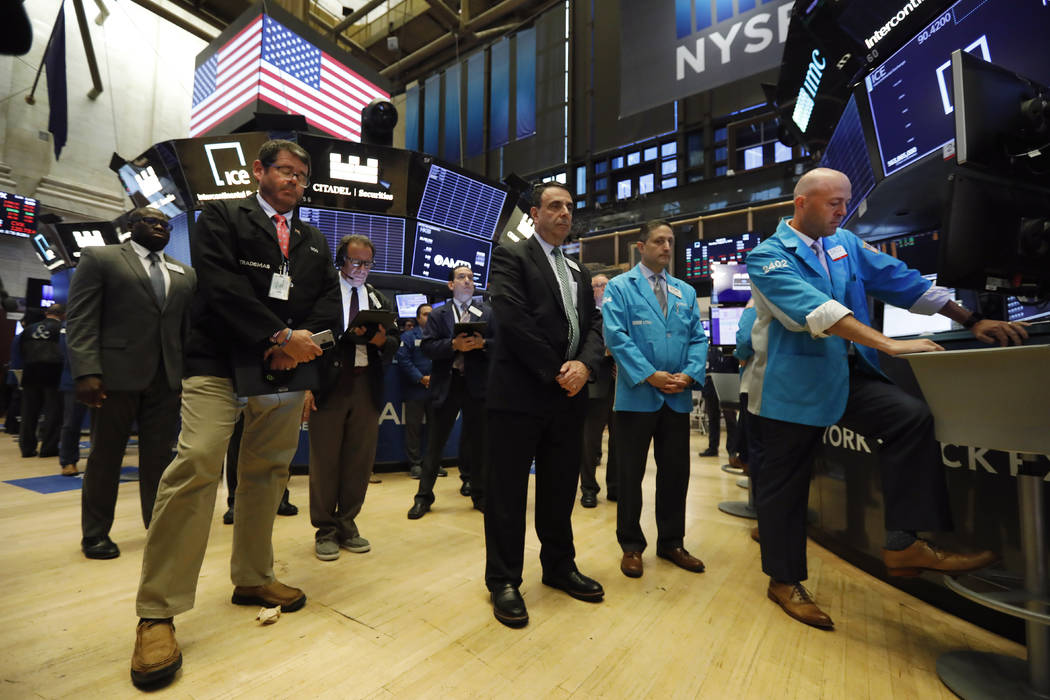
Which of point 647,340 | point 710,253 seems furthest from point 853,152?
point 710,253

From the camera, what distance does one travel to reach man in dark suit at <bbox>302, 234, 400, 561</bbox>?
2.56 m

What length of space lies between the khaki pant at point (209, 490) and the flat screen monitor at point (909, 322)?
3579mm

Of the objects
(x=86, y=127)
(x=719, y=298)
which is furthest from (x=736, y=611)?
(x=86, y=127)

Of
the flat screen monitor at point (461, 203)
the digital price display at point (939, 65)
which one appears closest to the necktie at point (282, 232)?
the digital price display at point (939, 65)

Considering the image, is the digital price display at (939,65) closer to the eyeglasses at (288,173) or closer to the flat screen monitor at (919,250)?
the flat screen monitor at (919,250)

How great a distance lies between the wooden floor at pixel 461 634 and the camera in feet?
4.62

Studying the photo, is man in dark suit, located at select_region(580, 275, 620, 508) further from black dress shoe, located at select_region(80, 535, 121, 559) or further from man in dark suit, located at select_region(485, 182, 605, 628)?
black dress shoe, located at select_region(80, 535, 121, 559)

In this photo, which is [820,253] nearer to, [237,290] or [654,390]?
[654,390]

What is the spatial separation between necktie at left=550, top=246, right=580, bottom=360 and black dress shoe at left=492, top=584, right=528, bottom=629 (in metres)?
0.94

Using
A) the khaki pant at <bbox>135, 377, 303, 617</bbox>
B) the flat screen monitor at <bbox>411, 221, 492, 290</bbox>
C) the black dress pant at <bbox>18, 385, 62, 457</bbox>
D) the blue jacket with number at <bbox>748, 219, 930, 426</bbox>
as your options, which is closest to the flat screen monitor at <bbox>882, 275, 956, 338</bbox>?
the blue jacket with number at <bbox>748, 219, 930, 426</bbox>

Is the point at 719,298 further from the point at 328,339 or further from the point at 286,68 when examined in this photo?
the point at 286,68

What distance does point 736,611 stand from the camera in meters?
1.95

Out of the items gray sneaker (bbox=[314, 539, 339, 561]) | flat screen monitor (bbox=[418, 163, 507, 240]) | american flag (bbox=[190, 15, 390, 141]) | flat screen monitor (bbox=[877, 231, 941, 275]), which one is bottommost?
gray sneaker (bbox=[314, 539, 339, 561])

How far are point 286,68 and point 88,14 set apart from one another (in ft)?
24.7
